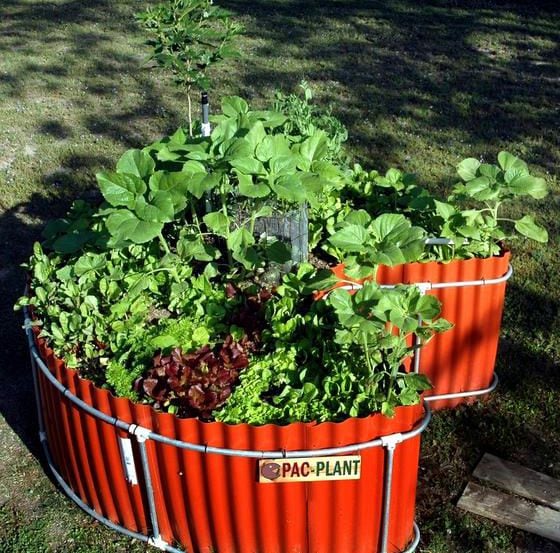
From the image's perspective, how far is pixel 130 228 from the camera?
12.1 feet

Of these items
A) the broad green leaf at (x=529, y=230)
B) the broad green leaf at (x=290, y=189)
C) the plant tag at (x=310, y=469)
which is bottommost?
the plant tag at (x=310, y=469)

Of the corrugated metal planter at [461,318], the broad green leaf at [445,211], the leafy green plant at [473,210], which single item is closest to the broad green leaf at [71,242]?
the corrugated metal planter at [461,318]

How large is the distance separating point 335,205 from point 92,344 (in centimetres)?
165

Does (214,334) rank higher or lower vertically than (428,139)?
higher

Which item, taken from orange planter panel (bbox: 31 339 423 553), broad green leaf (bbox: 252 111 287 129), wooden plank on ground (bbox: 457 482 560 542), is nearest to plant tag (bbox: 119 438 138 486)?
orange planter panel (bbox: 31 339 423 553)

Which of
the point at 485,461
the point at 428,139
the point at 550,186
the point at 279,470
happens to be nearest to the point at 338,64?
the point at 428,139

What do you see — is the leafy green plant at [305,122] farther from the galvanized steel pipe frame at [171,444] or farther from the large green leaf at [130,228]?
the galvanized steel pipe frame at [171,444]

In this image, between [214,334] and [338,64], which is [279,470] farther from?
[338,64]

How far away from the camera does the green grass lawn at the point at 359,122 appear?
4250 millimetres

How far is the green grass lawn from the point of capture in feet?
13.9

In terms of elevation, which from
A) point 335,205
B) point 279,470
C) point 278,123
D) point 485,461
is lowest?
point 485,461

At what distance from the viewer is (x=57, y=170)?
25.6ft

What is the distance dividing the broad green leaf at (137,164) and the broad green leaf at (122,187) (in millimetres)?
128

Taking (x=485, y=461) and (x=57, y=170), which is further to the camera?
(x=57, y=170)
